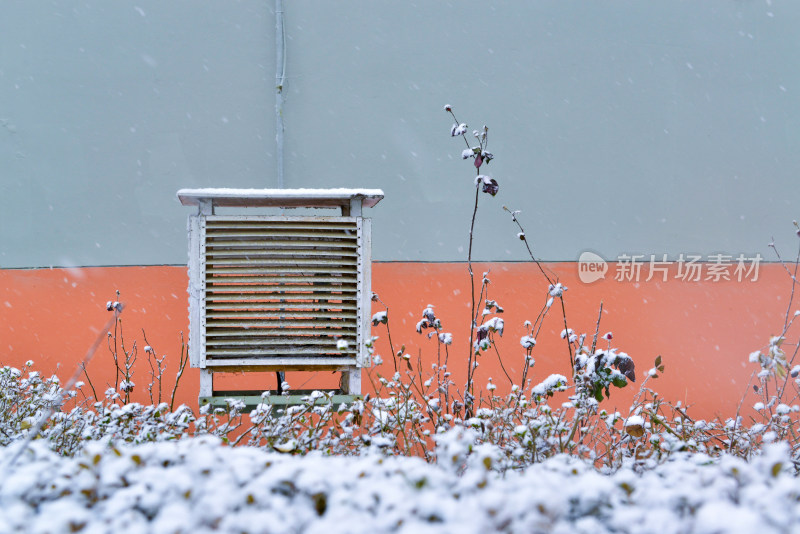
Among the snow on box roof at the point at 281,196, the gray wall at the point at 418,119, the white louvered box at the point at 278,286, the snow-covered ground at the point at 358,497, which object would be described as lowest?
the snow-covered ground at the point at 358,497

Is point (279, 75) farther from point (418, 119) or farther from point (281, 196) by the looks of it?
point (281, 196)

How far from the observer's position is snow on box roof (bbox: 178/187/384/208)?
2525 mm

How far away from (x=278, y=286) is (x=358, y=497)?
1495 millimetres

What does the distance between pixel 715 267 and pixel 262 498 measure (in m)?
3.93

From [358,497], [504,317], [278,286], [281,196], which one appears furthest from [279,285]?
[504,317]

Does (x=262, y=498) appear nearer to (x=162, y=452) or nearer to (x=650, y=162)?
(x=162, y=452)

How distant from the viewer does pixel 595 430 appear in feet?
8.81

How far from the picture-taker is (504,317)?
410 centimetres

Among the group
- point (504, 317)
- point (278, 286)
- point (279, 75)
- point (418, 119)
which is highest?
point (279, 75)

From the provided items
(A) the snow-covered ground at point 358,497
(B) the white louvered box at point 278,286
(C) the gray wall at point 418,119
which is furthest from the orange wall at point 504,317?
(A) the snow-covered ground at point 358,497

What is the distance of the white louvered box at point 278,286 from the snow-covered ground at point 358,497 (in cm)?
104

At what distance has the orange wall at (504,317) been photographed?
13.0ft

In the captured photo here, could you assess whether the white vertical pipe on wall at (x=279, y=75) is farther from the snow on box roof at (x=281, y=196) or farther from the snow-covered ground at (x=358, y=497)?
the snow-covered ground at (x=358, y=497)

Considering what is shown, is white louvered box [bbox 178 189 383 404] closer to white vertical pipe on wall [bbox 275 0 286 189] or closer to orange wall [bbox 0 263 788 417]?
orange wall [bbox 0 263 788 417]
